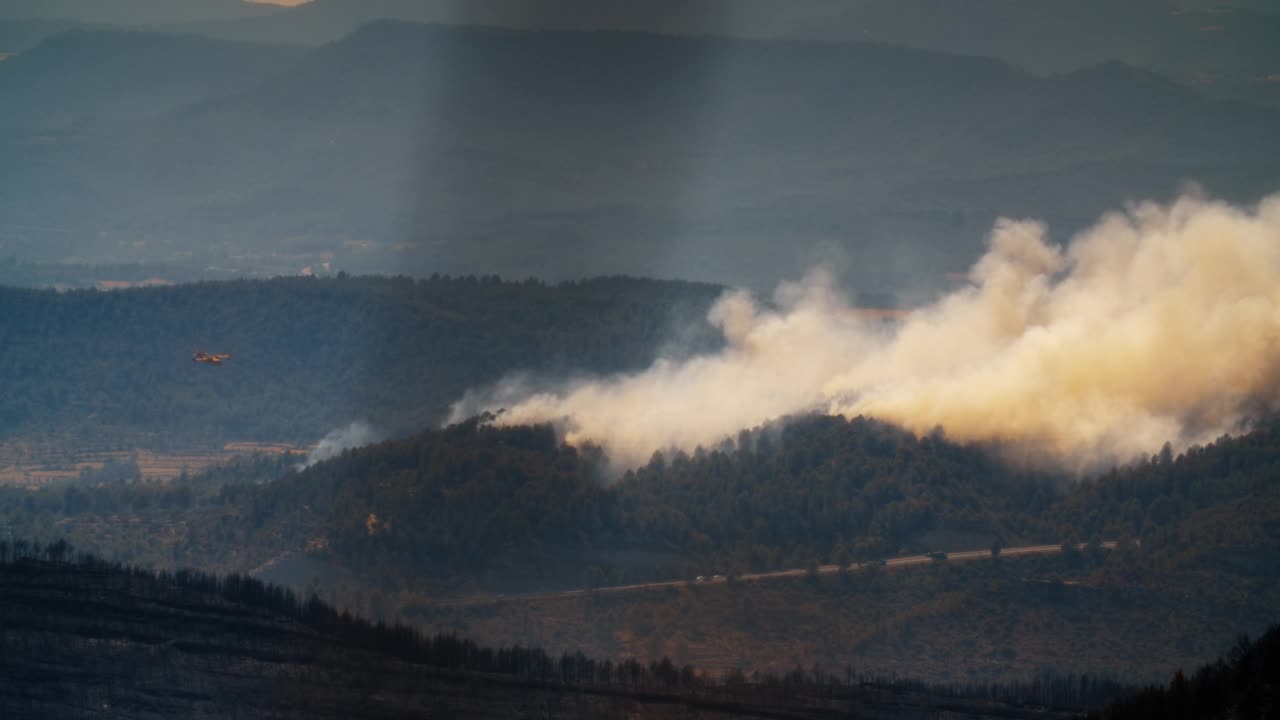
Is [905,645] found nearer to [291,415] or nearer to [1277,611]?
[1277,611]

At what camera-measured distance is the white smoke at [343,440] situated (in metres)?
120

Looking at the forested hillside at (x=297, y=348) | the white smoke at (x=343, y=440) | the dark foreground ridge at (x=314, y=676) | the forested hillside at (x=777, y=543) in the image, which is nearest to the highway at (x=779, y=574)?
the forested hillside at (x=777, y=543)

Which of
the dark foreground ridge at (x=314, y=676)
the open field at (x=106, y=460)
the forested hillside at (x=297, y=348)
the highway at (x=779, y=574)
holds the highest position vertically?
the forested hillside at (x=297, y=348)

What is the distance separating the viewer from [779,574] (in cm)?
8675

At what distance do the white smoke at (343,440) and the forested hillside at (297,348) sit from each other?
3.70 feet

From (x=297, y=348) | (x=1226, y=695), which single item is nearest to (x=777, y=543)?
(x=1226, y=695)

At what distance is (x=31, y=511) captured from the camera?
10756cm

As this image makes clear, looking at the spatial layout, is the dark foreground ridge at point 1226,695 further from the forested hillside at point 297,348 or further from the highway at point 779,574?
the forested hillside at point 297,348

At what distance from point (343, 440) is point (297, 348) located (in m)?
21.8

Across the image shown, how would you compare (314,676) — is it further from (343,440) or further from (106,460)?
(106,460)

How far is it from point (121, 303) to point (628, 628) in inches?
3030

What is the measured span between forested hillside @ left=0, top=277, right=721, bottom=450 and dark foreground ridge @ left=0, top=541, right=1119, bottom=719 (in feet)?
144

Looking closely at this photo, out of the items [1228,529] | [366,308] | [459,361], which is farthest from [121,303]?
[1228,529]

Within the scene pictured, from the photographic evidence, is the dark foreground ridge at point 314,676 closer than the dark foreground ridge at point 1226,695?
No
